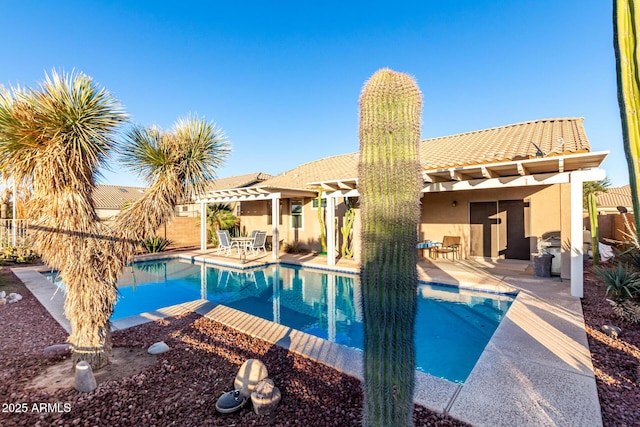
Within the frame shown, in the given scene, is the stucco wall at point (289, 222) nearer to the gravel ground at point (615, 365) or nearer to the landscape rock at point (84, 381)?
the gravel ground at point (615, 365)

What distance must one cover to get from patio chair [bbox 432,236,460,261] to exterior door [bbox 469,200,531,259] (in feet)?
2.23

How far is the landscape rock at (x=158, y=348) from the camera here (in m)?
4.39

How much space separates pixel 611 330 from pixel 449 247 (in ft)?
26.1

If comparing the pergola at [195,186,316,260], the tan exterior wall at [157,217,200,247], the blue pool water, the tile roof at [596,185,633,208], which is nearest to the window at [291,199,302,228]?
the pergola at [195,186,316,260]

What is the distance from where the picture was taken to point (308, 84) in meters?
16.4

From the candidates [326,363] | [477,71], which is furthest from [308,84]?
[326,363]

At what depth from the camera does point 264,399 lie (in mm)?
2994

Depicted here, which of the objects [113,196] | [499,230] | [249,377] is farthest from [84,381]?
[113,196]

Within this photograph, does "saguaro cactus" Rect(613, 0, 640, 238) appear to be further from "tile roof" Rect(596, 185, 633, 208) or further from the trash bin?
→ "tile roof" Rect(596, 185, 633, 208)

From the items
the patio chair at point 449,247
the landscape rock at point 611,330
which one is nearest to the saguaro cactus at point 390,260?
the landscape rock at point 611,330

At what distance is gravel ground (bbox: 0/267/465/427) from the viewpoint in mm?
2867

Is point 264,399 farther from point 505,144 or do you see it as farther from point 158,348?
point 505,144

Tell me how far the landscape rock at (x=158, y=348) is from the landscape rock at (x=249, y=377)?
1700 mm

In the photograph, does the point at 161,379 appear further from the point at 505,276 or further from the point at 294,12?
the point at 294,12
